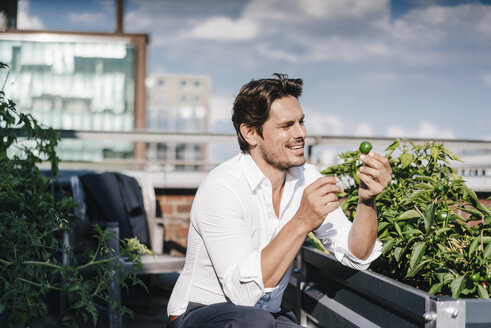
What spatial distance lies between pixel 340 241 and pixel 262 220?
0.28 m

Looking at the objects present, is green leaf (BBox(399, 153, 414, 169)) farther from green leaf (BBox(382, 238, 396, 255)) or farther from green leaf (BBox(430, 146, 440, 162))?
green leaf (BBox(382, 238, 396, 255))

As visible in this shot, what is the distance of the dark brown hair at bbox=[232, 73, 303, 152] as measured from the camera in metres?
1.68

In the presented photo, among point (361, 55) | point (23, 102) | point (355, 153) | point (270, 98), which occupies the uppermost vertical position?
point (361, 55)

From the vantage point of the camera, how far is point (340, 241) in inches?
64.7

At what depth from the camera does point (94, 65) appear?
9.62 m

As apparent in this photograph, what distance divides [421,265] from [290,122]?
0.62 m

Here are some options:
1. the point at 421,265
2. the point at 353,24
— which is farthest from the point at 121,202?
the point at 353,24

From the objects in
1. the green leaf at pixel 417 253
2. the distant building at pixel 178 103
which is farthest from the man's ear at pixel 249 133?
the distant building at pixel 178 103

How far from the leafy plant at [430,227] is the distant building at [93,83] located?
287 inches

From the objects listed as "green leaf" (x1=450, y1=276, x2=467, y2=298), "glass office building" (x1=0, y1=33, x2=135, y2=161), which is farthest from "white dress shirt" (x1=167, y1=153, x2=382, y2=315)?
"glass office building" (x1=0, y1=33, x2=135, y2=161)

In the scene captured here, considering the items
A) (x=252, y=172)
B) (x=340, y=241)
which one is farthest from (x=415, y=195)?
(x=252, y=172)

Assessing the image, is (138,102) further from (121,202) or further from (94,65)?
(121,202)

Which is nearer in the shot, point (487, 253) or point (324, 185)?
point (487, 253)

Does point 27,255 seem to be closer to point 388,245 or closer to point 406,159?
point 388,245
